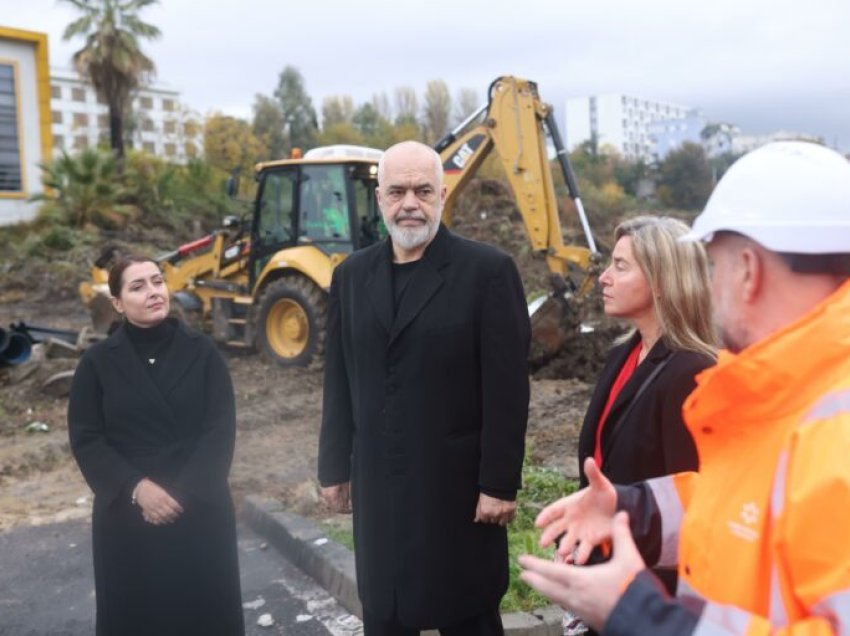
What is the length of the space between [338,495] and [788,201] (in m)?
2.23

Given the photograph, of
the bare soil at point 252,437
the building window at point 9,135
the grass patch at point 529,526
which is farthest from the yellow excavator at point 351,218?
the building window at point 9,135

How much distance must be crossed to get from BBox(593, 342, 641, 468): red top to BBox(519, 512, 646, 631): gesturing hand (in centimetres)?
123

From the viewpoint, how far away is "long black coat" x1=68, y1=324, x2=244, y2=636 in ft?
10.2

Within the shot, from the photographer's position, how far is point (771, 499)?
1.23m

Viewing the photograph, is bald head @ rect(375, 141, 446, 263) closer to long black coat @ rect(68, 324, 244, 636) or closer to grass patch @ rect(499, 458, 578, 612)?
long black coat @ rect(68, 324, 244, 636)

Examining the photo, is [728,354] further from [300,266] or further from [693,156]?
[693,156]

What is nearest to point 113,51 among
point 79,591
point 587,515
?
point 79,591

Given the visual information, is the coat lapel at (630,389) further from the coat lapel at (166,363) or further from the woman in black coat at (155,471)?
the coat lapel at (166,363)

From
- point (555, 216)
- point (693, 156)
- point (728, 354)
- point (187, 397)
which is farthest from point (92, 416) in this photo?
point (693, 156)

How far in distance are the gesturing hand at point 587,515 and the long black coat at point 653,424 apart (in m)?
0.69

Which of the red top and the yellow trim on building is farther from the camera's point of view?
the yellow trim on building

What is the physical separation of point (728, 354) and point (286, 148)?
55.6 m

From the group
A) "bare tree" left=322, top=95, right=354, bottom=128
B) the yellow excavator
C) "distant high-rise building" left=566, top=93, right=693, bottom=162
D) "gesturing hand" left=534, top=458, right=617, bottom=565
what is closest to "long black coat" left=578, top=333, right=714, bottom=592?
"gesturing hand" left=534, top=458, right=617, bottom=565

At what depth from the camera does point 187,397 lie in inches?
127
